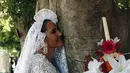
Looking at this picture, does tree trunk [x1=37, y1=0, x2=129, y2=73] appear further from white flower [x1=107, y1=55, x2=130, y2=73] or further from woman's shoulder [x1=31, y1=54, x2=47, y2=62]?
white flower [x1=107, y1=55, x2=130, y2=73]

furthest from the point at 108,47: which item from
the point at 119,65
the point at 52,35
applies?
the point at 52,35

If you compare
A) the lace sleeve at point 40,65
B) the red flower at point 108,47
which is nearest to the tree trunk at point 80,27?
the lace sleeve at point 40,65

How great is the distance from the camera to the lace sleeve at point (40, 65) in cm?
284

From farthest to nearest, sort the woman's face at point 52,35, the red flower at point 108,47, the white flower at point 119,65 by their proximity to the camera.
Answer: the woman's face at point 52,35 → the red flower at point 108,47 → the white flower at point 119,65

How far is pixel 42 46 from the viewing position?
2.95 meters

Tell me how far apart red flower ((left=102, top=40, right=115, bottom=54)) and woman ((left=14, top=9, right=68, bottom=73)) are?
0.65 meters

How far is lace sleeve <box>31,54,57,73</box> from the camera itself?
2.84 meters

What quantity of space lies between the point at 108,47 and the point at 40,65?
77 centimetres

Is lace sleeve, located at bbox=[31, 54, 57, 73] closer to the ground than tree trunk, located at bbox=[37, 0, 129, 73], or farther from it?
closer to the ground

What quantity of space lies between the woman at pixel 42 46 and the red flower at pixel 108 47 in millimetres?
650

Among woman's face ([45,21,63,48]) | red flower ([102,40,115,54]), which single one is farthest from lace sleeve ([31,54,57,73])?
red flower ([102,40,115,54])

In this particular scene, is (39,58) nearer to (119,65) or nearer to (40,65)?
(40,65)

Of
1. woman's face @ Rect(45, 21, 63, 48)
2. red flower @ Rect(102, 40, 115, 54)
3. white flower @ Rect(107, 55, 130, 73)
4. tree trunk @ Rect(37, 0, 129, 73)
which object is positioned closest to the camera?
white flower @ Rect(107, 55, 130, 73)

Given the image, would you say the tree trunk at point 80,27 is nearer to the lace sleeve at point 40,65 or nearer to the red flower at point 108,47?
the lace sleeve at point 40,65
